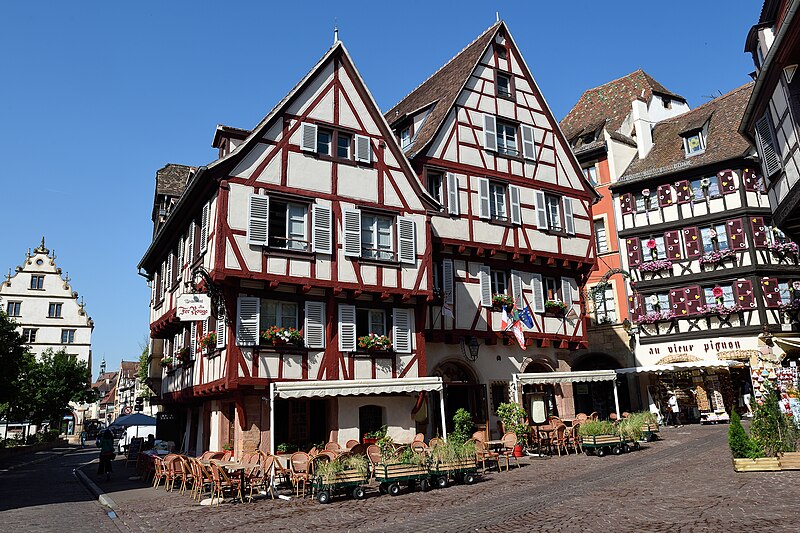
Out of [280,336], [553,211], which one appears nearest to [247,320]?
[280,336]

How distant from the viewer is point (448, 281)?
23500mm

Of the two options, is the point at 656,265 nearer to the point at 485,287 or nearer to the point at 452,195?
the point at 485,287

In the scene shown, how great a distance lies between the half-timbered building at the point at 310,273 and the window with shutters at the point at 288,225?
3cm

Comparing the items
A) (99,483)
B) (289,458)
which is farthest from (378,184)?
(99,483)

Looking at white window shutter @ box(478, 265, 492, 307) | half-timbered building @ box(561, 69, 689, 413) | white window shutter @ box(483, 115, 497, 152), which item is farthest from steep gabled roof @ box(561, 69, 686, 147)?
white window shutter @ box(478, 265, 492, 307)

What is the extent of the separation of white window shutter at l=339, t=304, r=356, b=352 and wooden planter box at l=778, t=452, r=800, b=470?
1105 cm

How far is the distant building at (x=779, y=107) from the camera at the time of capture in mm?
14859

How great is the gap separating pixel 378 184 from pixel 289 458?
9153mm

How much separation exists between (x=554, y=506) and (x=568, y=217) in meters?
16.7

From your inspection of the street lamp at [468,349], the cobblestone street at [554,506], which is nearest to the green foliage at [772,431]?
the cobblestone street at [554,506]

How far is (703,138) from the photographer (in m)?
33.1

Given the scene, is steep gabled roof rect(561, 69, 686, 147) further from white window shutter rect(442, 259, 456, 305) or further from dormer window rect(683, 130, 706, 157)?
white window shutter rect(442, 259, 456, 305)

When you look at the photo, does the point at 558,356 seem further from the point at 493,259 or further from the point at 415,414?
the point at 415,414

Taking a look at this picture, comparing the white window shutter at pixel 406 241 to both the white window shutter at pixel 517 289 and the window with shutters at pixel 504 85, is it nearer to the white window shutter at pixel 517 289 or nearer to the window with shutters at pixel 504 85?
the white window shutter at pixel 517 289
